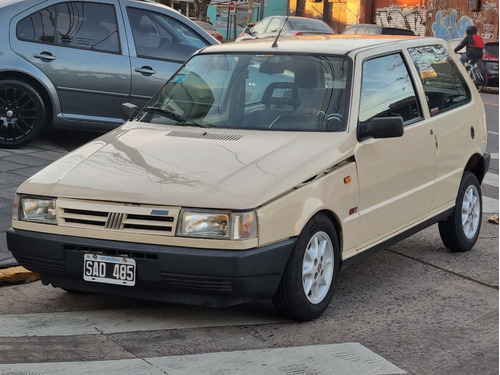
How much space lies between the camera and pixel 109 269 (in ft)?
17.5

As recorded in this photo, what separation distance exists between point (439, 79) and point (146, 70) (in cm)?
414

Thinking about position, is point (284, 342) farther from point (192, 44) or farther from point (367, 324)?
point (192, 44)

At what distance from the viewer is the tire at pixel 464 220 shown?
24.4ft

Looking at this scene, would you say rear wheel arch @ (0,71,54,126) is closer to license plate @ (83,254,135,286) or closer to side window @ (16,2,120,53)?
side window @ (16,2,120,53)

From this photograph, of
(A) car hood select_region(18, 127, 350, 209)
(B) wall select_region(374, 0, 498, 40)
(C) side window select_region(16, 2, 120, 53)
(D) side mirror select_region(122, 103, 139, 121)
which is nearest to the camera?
(A) car hood select_region(18, 127, 350, 209)

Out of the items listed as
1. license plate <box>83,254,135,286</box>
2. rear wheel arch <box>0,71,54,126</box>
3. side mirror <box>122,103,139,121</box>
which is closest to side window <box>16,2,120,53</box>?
rear wheel arch <box>0,71,54,126</box>

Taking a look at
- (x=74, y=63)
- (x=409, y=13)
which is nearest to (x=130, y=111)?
(x=74, y=63)

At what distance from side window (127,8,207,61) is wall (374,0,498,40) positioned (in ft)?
110

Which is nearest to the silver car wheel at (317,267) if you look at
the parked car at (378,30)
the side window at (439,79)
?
the side window at (439,79)

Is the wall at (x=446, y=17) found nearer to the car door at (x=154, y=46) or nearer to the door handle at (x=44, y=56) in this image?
the car door at (x=154, y=46)

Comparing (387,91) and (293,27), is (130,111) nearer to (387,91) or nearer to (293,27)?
(387,91)

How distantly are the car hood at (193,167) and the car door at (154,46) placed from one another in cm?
443

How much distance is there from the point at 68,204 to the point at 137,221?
0.43 m

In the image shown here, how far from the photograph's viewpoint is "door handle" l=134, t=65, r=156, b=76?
10594mm
